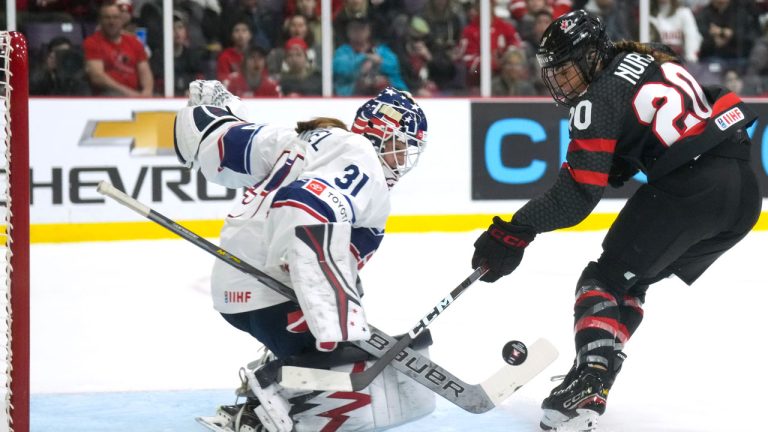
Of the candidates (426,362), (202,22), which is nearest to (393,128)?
(426,362)

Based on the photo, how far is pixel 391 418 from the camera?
2.48 metres

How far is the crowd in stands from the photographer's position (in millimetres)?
6223

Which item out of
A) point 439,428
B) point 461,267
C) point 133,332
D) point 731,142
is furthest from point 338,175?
point 461,267

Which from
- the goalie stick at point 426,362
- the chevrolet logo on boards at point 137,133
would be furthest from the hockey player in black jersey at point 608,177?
the chevrolet logo on boards at point 137,133

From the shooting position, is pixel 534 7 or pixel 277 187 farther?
pixel 534 7

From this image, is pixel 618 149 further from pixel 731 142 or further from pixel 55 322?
pixel 55 322

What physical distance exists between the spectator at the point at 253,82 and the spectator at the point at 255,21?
0.49ft

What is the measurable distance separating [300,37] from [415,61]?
0.70 meters

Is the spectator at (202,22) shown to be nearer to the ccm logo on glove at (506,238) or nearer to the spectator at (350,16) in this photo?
the spectator at (350,16)

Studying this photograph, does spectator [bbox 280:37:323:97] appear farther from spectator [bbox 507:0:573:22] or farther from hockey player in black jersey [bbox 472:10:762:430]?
hockey player in black jersey [bbox 472:10:762:430]

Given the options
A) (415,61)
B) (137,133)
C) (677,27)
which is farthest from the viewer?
(677,27)

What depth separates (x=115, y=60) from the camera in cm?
627

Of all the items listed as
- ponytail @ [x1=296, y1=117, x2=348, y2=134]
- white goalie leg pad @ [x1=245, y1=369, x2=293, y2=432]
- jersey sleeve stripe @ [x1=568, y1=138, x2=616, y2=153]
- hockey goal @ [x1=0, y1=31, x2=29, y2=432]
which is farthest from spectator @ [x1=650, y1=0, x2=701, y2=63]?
hockey goal @ [x1=0, y1=31, x2=29, y2=432]

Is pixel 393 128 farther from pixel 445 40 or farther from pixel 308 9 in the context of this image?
pixel 445 40
